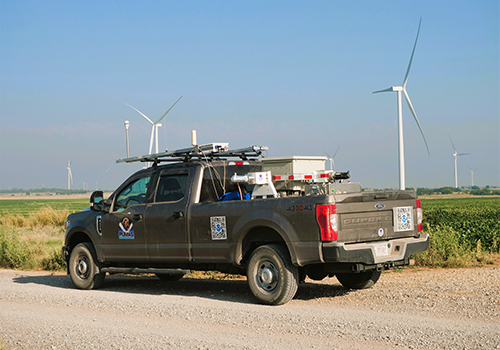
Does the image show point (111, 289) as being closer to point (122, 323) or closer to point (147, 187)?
point (147, 187)

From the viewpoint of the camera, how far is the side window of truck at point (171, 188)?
9164 mm

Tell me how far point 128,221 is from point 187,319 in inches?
119

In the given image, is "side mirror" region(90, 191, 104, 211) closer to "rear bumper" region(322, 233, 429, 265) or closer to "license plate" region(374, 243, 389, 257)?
"rear bumper" region(322, 233, 429, 265)

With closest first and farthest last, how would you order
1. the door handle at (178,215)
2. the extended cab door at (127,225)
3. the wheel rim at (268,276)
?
the wheel rim at (268,276)
the door handle at (178,215)
the extended cab door at (127,225)

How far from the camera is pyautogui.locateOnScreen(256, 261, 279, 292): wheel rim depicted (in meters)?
7.91

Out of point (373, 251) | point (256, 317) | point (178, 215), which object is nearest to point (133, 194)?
point (178, 215)

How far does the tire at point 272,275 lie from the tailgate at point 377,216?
2.82 feet

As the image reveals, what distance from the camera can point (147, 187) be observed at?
383 inches

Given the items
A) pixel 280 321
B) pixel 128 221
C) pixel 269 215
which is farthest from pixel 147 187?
pixel 280 321

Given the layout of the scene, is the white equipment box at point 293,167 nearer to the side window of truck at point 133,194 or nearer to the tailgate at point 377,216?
the tailgate at point 377,216

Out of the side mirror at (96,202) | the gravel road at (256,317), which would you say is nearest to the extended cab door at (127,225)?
the side mirror at (96,202)

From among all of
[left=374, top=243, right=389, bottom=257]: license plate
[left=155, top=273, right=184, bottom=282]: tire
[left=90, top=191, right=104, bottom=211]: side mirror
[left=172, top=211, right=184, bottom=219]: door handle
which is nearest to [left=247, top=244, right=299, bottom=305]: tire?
[left=374, top=243, right=389, bottom=257]: license plate

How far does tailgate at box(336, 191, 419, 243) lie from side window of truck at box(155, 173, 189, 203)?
280 cm

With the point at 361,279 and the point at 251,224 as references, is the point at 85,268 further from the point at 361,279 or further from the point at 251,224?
the point at 361,279
